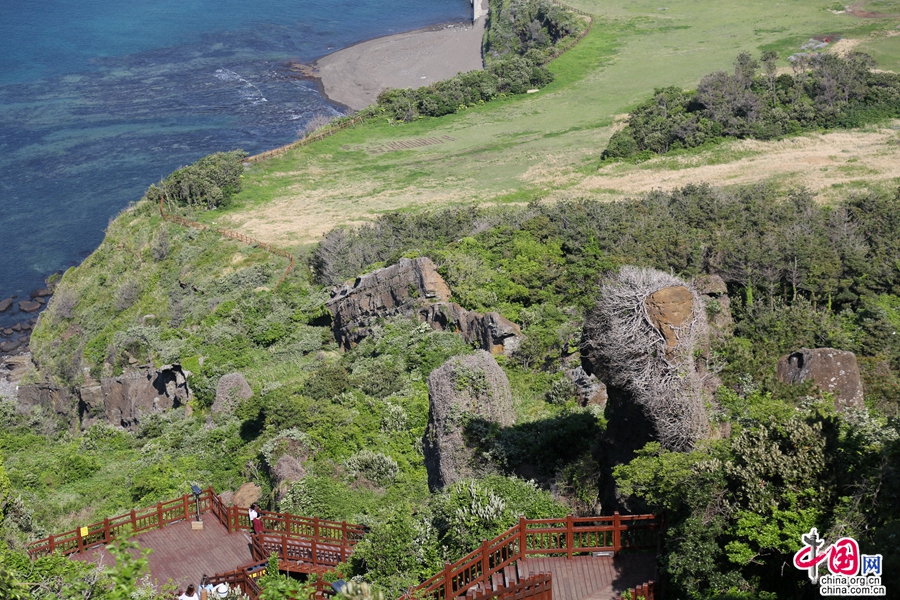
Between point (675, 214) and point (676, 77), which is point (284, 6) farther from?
point (675, 214)

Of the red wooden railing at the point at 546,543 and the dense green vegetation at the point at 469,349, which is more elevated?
the red wooden railing at the point at 546,543

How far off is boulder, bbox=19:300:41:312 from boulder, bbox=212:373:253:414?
1289 inches

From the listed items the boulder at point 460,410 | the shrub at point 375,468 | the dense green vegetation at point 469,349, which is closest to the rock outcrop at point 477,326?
the dense green vegetation at point 469,349

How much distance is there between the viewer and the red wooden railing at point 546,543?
1552cm

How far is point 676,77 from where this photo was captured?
7488 cm

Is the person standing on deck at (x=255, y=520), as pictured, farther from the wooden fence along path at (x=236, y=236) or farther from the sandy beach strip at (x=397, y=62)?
the sandy beach strip at (x=397, y=62)

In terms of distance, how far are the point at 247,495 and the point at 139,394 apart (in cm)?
1429

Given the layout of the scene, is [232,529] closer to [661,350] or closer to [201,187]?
[661,350]

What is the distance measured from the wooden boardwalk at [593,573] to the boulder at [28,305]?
5369 centimetres

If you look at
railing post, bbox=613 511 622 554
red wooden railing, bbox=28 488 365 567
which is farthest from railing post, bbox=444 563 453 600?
red wooden railing, bbox=28 488 365 567

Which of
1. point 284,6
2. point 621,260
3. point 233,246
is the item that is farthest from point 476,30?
point 621,260

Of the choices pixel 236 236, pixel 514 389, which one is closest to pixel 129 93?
pixel 236 236

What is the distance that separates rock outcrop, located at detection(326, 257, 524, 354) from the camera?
30609 mm

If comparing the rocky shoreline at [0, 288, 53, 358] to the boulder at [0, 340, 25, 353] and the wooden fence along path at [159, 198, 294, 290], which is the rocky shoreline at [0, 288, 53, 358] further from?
the wooden fence along path at [159, 198, 294, 290]
